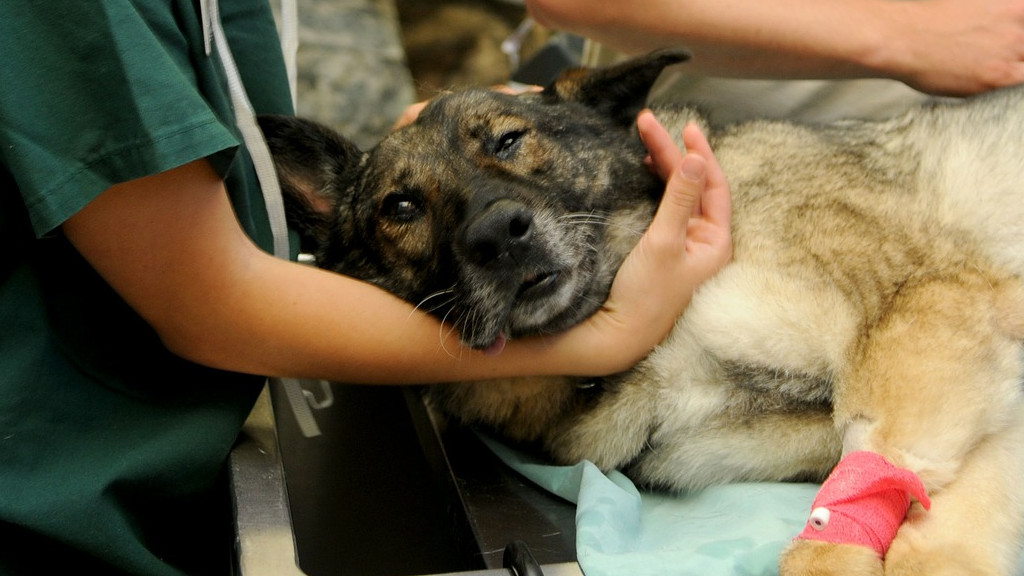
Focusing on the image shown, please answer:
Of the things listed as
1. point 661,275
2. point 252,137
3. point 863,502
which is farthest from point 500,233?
point 863,502

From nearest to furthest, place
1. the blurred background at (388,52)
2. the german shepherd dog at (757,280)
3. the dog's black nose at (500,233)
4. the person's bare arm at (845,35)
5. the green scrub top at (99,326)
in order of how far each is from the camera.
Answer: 1. the green scrub top at (99,326)
2. the german shepherd dog at (757,280)
3. the dog's black nose at (500,233)
4. the person's bare arm at (845,35)
5. the blurred background at (388,52)

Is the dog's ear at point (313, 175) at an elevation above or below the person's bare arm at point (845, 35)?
below

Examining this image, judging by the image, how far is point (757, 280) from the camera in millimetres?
1576

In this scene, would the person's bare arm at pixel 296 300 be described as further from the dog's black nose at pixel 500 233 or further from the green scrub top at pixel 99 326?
the dog's black nose at pixel 500 233

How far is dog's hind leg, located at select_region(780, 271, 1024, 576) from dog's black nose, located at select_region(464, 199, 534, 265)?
64 cm

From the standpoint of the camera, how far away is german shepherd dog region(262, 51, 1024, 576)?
1.40 metres

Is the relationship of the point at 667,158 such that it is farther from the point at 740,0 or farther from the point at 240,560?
the point at 240,560

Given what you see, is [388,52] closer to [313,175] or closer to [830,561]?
[313,175]

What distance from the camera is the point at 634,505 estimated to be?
1.49 meters

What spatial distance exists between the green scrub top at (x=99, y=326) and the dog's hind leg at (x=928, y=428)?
105 cm

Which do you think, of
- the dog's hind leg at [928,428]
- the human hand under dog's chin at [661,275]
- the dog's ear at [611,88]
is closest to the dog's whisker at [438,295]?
the human hand under dog's chin at [661,275]

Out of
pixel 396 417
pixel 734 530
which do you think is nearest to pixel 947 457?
pixel 734 530

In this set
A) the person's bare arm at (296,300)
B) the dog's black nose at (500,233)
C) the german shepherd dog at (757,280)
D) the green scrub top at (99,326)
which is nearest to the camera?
the green scrub top at (99,326)

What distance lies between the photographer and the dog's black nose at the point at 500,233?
4.96 feet
